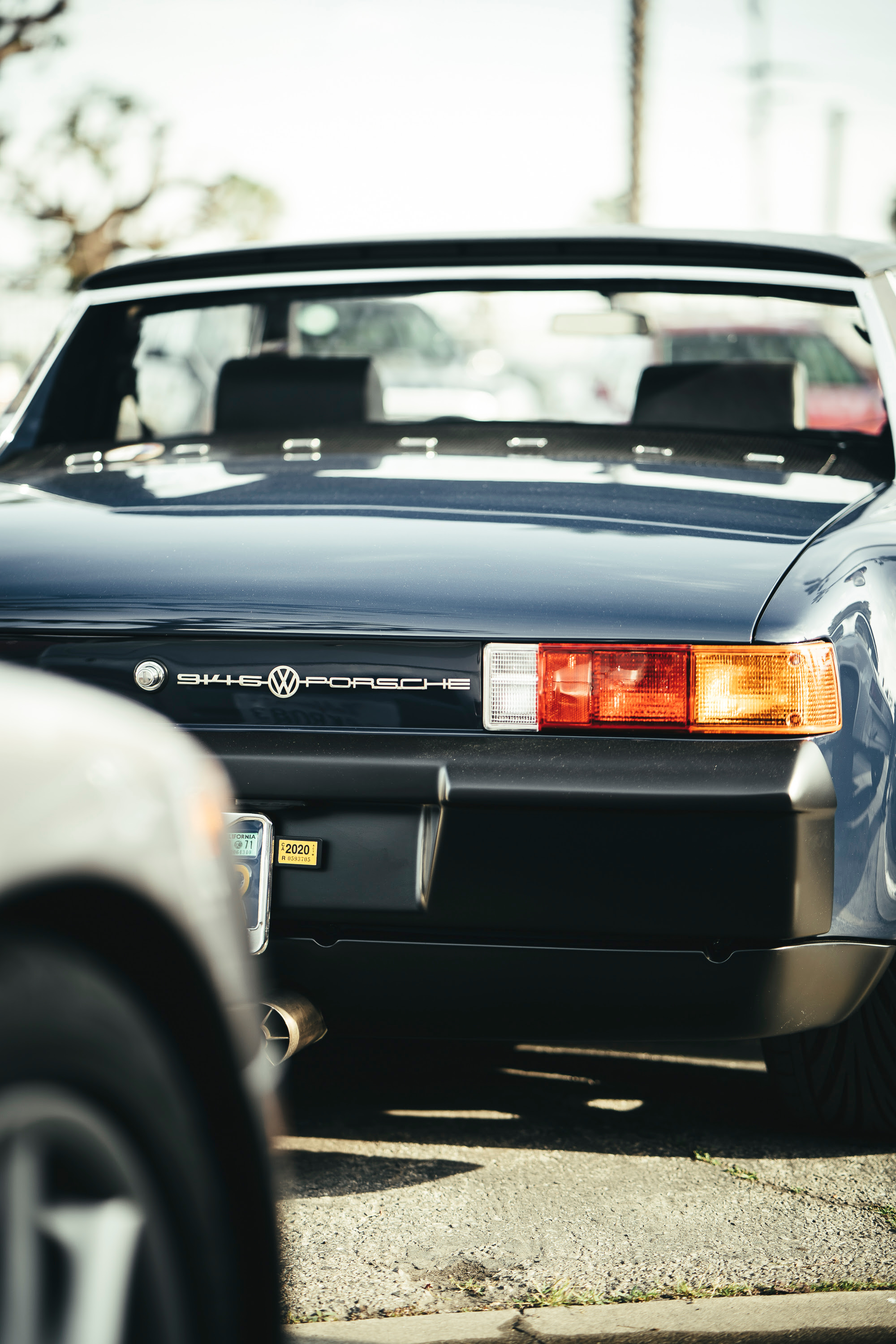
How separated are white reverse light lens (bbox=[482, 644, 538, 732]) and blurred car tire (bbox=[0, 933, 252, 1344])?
1.29m

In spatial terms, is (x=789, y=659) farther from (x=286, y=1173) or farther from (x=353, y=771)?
(x=286, y=1173)

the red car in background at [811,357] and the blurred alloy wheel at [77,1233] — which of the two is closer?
the blurred alloy wheel at [77,1233]

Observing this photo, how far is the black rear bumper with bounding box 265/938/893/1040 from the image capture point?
2.57 metres

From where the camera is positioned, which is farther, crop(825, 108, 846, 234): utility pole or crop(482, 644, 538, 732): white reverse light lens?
crop(825, 108, 846, 234): utility pole

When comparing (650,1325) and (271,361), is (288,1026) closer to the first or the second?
(650,1325)

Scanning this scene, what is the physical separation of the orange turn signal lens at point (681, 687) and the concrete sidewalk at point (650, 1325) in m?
0.87

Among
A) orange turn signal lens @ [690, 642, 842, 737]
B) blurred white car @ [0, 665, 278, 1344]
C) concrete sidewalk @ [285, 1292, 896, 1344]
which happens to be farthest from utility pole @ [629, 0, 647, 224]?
blurred white car @ [0, 665, 278, 1344]

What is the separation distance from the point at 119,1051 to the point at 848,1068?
2094 mm

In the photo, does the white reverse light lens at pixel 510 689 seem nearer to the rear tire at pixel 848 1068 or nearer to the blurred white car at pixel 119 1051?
the rear tire at pixel 848 1068

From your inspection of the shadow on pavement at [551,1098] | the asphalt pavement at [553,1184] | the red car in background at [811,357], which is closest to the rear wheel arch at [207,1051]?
the asphalt pavement at [553,1184]

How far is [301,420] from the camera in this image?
4070mm

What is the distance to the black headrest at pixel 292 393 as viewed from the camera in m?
4.07

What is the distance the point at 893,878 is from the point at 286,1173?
3.94 feet

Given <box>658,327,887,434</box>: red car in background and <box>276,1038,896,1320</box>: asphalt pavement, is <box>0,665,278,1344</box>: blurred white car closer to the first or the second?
<box>276,1038,896,1320</box>: asphalt pavement
